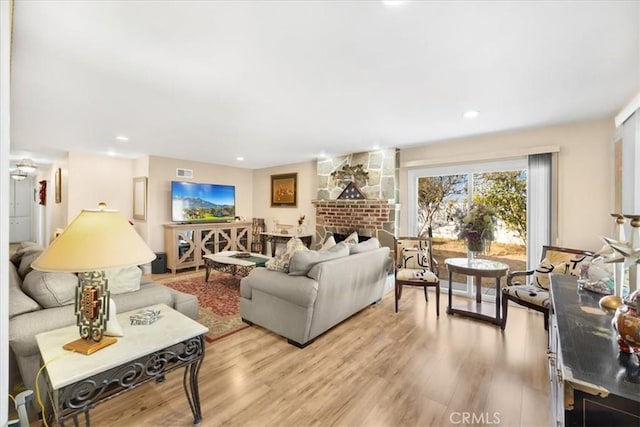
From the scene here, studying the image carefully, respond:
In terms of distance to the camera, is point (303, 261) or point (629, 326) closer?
point (629, 326)

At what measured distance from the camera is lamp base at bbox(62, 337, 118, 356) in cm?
131

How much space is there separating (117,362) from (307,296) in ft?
4.67

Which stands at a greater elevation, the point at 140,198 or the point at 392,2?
the point at 392,2

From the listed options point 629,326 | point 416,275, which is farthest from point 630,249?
point 416,275

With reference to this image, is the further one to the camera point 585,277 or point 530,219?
point 530,219

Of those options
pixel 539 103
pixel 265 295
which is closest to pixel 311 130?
pixel 265 295

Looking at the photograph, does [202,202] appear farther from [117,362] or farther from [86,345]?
[117,362]

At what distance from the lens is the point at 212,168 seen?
629 centimetres

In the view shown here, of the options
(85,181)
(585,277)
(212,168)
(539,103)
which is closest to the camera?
(585,277)

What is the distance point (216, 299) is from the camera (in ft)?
12.1

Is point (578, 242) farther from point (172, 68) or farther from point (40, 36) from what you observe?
point (40, 36)

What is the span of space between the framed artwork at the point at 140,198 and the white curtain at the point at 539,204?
6.36 metres

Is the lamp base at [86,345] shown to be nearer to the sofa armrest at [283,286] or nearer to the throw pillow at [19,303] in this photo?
the throw pillow at [19,303]

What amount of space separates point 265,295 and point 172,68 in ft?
7.00
